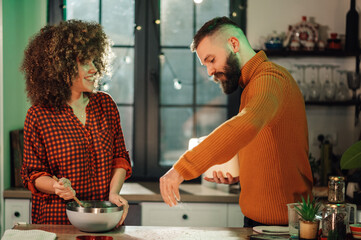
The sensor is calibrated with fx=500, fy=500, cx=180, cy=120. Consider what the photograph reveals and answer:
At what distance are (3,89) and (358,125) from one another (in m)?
2.57

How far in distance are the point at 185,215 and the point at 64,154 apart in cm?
145

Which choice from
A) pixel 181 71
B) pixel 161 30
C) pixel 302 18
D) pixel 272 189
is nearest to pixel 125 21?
pixel 161 30

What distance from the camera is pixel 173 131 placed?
4004mm

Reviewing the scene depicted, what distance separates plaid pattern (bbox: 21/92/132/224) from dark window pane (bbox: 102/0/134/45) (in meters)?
1.88

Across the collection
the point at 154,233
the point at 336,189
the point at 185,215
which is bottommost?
the point at 185,215

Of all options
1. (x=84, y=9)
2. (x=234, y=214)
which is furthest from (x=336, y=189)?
(x=84, y=9)

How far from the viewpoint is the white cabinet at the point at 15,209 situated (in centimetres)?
326

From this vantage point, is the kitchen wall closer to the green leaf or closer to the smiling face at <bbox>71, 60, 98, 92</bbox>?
the smiling face at <bbox>71, 60, 98, 92</bbox>

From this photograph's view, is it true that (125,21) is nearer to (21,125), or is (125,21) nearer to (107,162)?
(21,125)

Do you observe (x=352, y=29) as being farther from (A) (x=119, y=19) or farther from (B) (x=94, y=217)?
(B) (x=94, y=217)

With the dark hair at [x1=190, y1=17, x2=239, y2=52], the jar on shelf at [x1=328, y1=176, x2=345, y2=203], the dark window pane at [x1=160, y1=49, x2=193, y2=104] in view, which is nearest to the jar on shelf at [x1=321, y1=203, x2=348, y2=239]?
the jar on shelf at [x1=328, y1=176, x2=345, y2=203]

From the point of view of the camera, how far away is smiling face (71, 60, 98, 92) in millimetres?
2148

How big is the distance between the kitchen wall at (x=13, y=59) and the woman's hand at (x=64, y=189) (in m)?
1.53

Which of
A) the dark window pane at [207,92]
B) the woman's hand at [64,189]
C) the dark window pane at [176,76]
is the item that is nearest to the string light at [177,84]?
the dark window pane at [176,76]
